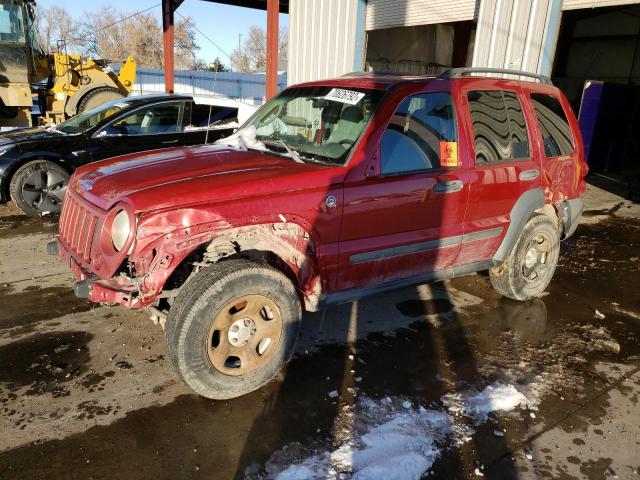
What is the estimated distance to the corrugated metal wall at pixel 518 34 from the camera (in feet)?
23.8

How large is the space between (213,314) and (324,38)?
28.7 ft

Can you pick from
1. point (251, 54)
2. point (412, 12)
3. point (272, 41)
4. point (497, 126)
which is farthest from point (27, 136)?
point (251, 54)

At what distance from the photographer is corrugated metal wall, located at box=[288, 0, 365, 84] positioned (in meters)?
9.61

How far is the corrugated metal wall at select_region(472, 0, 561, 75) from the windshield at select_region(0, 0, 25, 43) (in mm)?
10597

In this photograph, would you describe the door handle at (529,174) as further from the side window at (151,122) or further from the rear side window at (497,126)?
the side window at (151,122)

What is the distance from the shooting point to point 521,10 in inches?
291

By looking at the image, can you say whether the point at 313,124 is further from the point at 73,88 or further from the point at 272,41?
the point at 73,88

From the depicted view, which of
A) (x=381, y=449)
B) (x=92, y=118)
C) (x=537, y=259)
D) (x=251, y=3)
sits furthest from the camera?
(x=251, y=3)

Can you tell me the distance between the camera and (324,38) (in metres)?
10.2

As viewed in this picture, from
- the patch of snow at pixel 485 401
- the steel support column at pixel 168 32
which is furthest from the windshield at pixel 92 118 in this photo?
the steel support column at pixel 168 32

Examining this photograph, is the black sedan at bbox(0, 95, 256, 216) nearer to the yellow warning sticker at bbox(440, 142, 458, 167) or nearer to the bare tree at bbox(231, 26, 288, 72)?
the yellow warning sticker at bbox(440, 142, 458, 167)

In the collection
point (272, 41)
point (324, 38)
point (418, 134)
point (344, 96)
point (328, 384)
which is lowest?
point (328, 384)

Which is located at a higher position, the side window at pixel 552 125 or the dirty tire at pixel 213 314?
the side window at pixel 552 125

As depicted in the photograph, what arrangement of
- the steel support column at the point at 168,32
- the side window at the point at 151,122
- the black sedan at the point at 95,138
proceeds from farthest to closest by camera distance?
1. the steel support column at the point at 168,32
2. the side window at the point at 151,122
3. the black sedan at the point at 95,138
